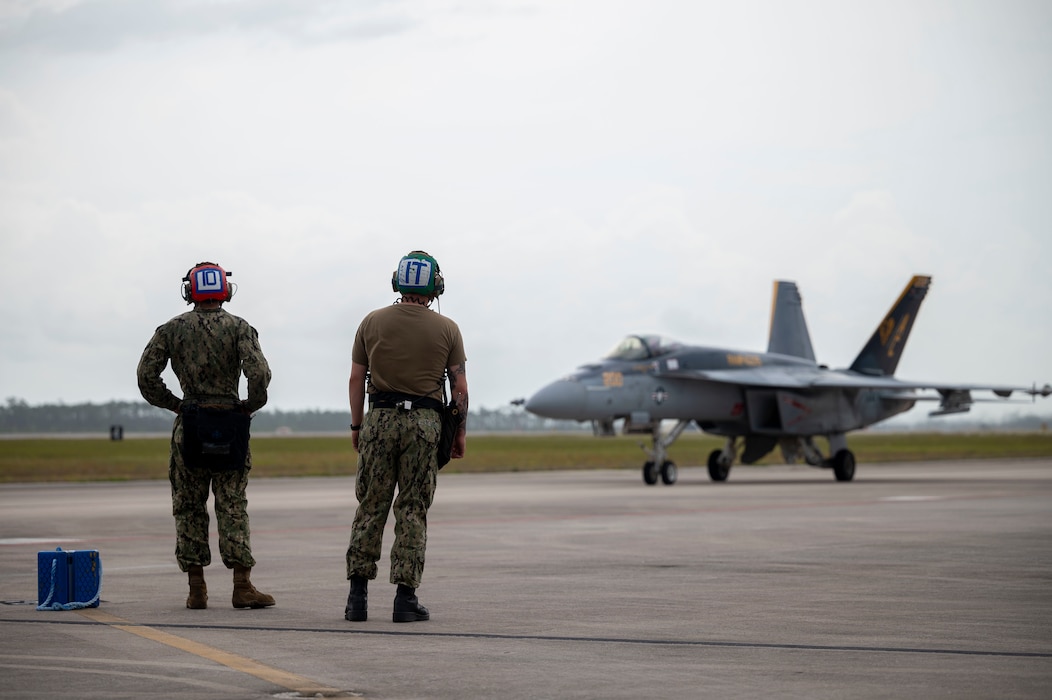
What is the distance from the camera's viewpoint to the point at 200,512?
8578 millimetres

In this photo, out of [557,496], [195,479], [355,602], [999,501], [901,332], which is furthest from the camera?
[901,332]

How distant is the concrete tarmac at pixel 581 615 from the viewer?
19.0 ft

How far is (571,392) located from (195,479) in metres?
20.2

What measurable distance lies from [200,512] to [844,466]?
2475 cm

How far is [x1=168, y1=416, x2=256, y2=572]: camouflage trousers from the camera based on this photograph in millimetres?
8453

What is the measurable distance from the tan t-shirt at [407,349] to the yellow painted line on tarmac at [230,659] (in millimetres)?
1892

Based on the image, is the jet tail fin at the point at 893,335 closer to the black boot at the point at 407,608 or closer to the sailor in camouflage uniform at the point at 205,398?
the sailor in camouflage uniform at the point at 205,398

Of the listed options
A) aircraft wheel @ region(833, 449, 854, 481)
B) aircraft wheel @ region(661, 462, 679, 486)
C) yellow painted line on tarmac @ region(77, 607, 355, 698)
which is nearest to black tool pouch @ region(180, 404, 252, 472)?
yellow painted line on tarmac @ region(77, 607, 355, 698)

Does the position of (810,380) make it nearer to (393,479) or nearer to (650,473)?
(650,473)

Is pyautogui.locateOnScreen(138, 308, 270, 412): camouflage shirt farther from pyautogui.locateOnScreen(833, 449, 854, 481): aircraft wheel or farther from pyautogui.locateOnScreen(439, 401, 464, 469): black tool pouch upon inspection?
pyautogui.locateOnScreen(833, 449, 854, 481): aircraft wheel

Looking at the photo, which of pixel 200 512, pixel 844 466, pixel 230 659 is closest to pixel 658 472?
pixel 844 466

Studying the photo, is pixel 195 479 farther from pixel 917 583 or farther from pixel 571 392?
pixel 571 392

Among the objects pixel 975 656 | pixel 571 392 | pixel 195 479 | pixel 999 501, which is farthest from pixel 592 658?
pixel 571 392

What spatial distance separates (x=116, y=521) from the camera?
17.0 meters
